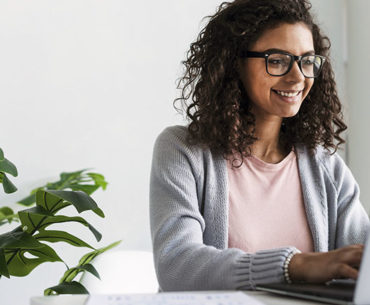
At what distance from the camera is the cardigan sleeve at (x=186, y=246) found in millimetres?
1027

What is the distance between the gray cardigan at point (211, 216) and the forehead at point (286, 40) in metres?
0.27

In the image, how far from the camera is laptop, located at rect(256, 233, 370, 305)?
2.50 feet

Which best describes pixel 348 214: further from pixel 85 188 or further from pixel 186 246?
pixel 85 188

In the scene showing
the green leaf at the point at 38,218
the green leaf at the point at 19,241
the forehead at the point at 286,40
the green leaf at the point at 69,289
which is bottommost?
the green leaf at the point at 69,289

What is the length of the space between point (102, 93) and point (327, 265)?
72.0 inches

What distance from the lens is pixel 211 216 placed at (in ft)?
4.68

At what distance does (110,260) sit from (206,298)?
3.73ft

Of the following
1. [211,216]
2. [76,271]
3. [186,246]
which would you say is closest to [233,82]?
[211,216]

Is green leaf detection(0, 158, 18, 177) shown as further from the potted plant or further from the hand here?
the hand

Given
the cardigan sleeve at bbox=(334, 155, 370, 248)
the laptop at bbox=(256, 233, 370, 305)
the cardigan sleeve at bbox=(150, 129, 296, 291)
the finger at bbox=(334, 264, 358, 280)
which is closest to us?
the laptop at bbox=(256, 233, 370, 305)

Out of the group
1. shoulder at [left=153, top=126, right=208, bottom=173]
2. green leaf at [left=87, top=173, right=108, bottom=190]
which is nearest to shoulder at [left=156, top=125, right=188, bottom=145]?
shoulder at [left=153, top=126, right=208, bottom=173]

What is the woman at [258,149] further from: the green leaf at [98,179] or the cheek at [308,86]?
the green leaf at [98,179]

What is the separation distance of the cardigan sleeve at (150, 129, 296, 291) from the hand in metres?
0.03

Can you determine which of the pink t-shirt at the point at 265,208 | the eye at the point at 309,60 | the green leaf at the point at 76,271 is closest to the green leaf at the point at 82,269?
the green leaf at the point at 76,271
